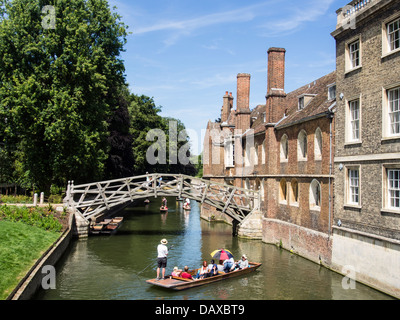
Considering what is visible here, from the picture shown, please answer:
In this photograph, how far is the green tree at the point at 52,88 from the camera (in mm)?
27172

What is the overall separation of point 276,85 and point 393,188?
1267 centimetres

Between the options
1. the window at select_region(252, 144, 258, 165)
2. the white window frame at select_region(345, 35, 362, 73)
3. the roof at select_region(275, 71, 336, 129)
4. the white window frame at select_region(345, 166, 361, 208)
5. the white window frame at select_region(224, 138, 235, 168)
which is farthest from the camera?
the white window frame at select_region(224, 138, 235, 168)

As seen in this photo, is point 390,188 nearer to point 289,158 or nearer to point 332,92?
point 332,92

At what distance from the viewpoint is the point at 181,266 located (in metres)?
19.2

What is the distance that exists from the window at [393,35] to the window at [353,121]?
255cm

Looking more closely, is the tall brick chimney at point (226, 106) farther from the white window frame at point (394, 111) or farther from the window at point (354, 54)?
the white window frame at point (394, 111)

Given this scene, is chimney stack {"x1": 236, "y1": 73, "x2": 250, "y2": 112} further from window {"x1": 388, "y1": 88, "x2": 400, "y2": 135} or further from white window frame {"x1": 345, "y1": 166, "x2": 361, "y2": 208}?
window {"x1": 388, "y1": 88, "x2": 400, "y2": 135}

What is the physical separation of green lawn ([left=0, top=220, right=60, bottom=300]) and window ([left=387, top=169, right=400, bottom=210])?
40.3ft

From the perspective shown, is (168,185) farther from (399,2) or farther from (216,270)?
(399,2)

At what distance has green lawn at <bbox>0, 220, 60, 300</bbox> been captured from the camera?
12516mm

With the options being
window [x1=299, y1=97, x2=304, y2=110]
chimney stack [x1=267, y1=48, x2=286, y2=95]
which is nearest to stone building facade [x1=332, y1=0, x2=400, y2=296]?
window [x1=299, y1=97, x2=304, y2=110]

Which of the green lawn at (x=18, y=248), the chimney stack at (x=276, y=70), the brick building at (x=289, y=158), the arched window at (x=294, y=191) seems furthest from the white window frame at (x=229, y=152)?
the green lawn at (x=18, y=248)

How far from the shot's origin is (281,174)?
78.2 feet
